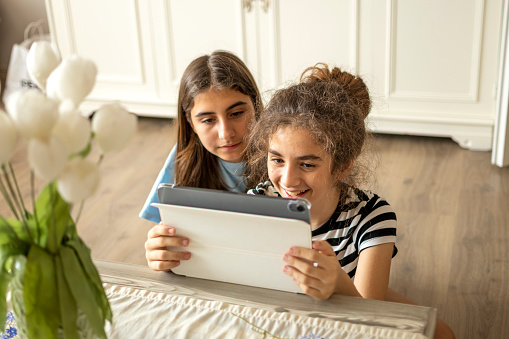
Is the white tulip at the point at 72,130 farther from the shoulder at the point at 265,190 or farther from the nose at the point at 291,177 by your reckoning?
the shoulder at the point at 265,190

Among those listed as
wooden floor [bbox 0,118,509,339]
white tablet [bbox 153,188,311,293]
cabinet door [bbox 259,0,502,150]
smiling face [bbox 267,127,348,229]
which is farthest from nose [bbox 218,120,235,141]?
cabinet door [bbox 259,0,502,150]

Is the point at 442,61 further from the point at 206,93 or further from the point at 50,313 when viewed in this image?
the point at 50,313

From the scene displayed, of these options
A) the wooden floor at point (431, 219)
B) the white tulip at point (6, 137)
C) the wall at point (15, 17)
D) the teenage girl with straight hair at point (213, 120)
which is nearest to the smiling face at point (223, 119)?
the teenage girl with straight hair at point (213, 120)

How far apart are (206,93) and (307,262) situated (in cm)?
75

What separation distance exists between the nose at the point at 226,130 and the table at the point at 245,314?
578 mm

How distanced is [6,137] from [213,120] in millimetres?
1015

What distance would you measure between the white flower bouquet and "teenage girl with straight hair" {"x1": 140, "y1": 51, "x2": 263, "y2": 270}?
84cm

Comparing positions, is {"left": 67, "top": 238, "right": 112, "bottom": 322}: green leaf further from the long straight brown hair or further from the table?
the long straight brown hair

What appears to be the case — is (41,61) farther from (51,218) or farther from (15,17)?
(15,17)

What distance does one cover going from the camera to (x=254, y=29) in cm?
303

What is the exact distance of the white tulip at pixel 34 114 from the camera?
61 cm

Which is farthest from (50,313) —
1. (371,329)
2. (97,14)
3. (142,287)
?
(97,14)

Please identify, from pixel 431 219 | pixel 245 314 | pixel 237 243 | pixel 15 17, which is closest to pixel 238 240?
pixel 237 243

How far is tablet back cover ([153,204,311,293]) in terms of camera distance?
947mm
